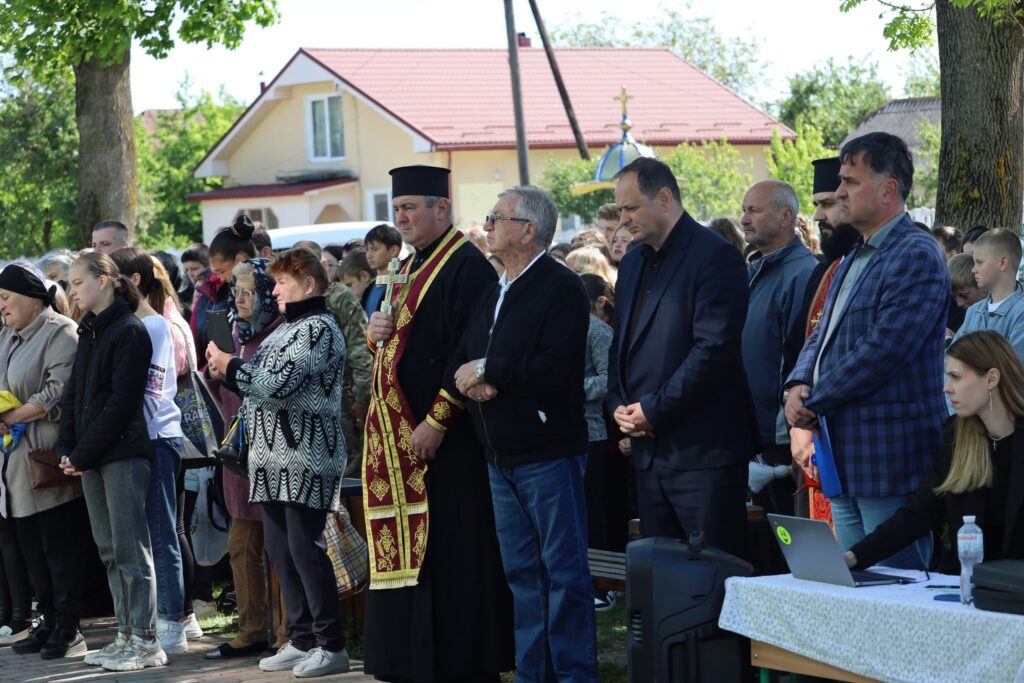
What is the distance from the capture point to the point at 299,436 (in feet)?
23.8

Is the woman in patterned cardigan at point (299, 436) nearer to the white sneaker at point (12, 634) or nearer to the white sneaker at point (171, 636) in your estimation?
the white sneaker at point (171, 636)

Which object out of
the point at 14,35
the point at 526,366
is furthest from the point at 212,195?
the point at 526,366

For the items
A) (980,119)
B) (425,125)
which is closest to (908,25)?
(980,119)

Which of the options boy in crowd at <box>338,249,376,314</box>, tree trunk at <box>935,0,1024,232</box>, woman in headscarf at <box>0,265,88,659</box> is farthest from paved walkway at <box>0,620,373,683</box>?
tree trunk at <box>935,0,1024,232</box>

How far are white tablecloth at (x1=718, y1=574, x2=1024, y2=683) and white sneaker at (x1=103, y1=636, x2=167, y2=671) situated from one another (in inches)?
157

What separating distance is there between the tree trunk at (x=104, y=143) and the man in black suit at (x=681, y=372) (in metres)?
11.6

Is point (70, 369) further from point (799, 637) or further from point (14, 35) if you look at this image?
point (14, 35)

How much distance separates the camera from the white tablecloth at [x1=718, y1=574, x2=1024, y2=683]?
166 inches

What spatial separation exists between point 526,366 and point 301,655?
7.85 ft

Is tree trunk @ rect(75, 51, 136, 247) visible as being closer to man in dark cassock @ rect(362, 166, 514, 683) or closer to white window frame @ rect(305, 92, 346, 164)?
man in dark cassock @ rect(362, 166, 514, 683)

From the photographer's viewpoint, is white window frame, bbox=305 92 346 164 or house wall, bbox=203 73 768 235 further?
white window frame, bbox=305 92 346 164

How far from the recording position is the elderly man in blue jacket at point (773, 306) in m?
7.04

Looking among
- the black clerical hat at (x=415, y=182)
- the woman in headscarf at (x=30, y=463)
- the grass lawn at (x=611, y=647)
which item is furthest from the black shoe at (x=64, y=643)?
the black clerical hat at (x=415, y=182)

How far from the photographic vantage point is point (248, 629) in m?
8.02
